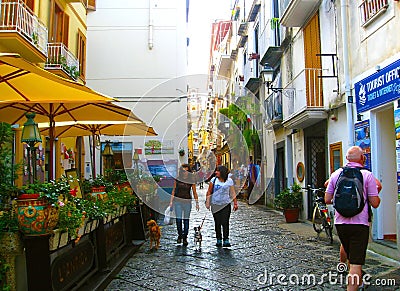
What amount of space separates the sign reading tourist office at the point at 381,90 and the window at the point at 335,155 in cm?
153

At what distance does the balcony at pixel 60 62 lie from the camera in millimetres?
12031

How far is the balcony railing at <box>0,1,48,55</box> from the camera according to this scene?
9320 mm

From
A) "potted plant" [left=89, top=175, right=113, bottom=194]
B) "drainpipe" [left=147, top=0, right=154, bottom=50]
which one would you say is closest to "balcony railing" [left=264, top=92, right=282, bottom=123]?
"potted plant" [left=89, top=175, right=113, bottom=194]

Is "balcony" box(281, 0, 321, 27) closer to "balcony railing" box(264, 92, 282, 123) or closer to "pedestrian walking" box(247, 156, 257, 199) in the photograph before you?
"balcony railing" box(264, 92, 282, 123)

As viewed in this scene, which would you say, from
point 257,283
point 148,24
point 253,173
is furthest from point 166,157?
point 257,283

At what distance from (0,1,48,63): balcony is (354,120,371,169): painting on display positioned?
24.4ft

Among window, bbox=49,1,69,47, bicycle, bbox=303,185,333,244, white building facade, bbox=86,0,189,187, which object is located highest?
white building facade, bbox=86,0,189,187

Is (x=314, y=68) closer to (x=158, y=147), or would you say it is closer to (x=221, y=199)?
(x=221, y=199)

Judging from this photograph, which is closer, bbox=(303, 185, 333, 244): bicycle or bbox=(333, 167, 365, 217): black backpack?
bbox=(333, 167, 365, 217): black backpack

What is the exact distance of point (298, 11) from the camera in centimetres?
1125

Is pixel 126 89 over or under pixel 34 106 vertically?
over

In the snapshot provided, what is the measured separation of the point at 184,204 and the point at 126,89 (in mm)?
15294

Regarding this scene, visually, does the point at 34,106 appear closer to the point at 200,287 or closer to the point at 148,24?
the point at 200,287

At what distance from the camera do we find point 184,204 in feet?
26.2
